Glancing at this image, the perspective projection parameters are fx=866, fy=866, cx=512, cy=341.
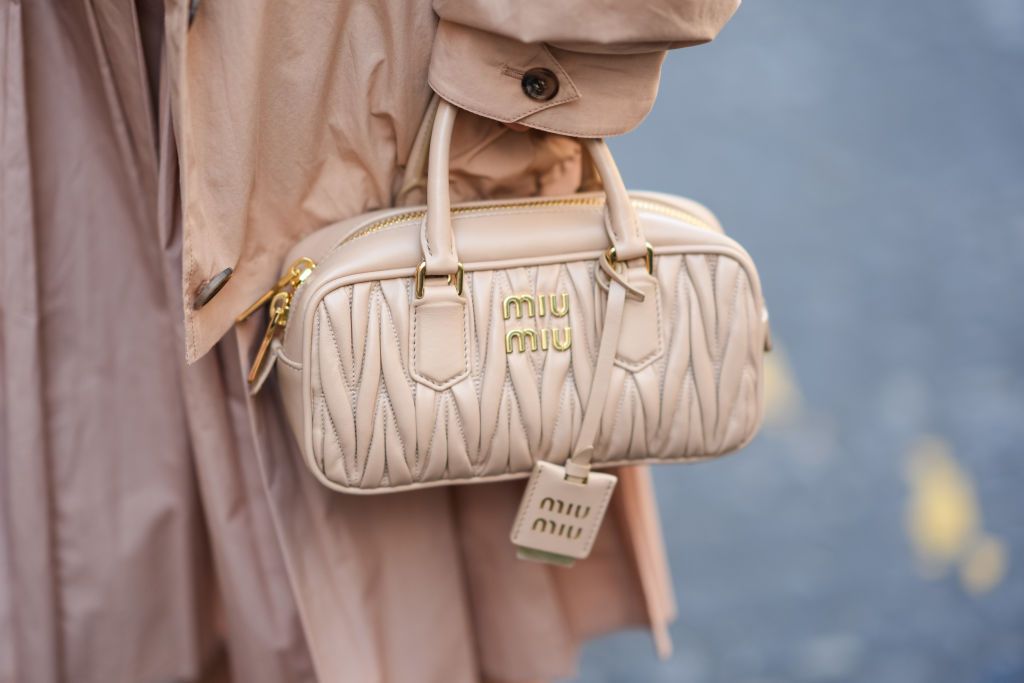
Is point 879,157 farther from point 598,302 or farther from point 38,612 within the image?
point 38,612

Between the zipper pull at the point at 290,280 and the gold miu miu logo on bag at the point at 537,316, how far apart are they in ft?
0.49

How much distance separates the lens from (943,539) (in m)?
1.33

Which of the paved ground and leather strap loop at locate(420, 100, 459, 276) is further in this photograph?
the paved ground

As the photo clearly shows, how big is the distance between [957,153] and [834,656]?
3.06ft

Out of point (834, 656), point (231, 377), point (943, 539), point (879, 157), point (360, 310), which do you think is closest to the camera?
point (360, 310)

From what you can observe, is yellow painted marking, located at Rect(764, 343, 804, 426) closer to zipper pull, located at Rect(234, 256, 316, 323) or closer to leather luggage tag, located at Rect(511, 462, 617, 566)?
leather luggage tag, located at Rect(511, 462, 617, 566)

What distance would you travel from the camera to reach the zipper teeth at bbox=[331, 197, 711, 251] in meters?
0.63

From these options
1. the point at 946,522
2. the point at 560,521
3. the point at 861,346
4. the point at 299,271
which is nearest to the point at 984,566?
the point at 946,522

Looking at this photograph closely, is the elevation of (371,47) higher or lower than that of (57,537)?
higher

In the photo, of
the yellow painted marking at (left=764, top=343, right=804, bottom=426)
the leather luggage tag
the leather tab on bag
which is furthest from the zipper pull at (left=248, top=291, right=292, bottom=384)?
the yellow painted marking at (left=764, top=343, right=804, bottom=426)

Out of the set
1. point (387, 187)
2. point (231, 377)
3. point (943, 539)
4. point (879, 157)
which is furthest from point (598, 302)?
point (879, 157)

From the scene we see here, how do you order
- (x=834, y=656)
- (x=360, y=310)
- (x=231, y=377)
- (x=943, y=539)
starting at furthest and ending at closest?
A: (x=943, y=539) < (x=834, y=656) < (x=231, y=377) < (x=360, y=310)

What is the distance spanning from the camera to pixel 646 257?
24.9 inches

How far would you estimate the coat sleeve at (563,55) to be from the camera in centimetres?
56
